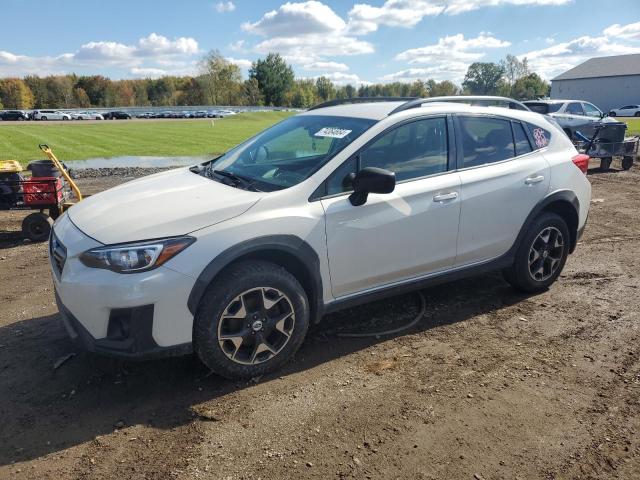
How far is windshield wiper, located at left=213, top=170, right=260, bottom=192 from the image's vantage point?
372 cm

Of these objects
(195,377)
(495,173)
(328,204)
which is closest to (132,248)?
(195,377)

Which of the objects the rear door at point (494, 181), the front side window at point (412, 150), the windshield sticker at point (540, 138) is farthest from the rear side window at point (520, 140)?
the front side window at point (412, 150)

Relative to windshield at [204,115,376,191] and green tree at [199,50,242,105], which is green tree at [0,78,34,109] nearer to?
green tree at [199,50,242,105]

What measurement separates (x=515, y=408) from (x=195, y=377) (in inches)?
83.9

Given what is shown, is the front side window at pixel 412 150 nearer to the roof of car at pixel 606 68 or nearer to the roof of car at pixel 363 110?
the roof of car at pixel 363 110

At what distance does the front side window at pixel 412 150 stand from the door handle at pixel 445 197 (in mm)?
202

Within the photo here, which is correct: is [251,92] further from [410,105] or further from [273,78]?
[410,105]

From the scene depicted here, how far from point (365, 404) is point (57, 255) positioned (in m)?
2.26

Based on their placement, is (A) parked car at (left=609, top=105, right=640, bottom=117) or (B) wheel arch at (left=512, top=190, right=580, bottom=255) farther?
(A) parked car at (left=609, top=105, right=640, bottom=117)

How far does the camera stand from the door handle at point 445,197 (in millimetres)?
4070

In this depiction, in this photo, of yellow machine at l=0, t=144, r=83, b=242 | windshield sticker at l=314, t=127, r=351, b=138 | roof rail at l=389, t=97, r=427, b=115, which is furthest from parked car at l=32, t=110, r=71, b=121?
roof rail at l=389, t=97, r=427, b=115

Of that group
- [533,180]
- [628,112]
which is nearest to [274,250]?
[533,180]

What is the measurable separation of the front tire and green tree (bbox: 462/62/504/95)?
340ft

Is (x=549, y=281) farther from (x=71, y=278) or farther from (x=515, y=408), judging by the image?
(x=71, y=278)
